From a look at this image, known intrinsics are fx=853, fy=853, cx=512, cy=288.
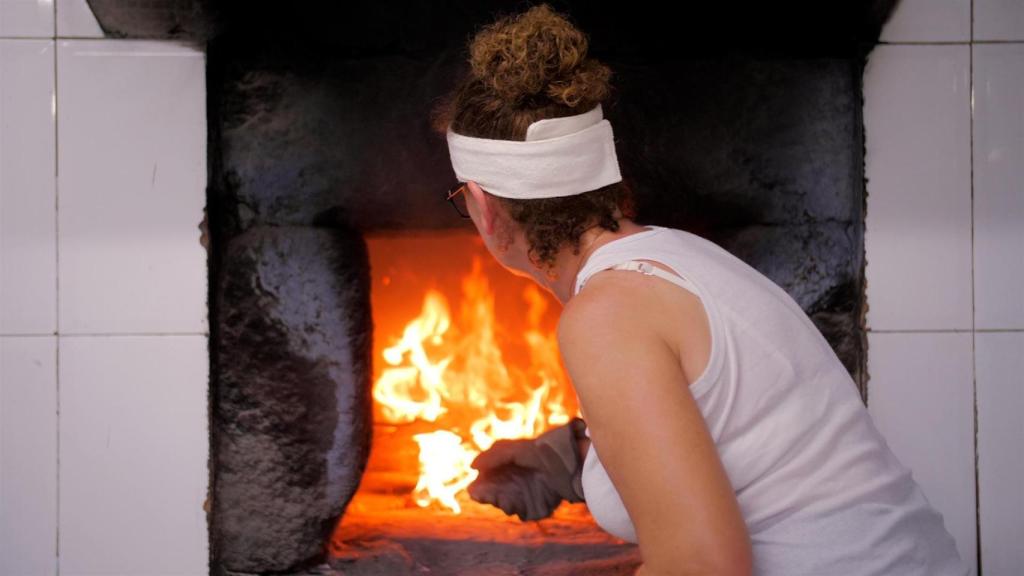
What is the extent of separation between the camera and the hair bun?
1.07 metres

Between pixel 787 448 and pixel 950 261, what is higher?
pixel 950 261

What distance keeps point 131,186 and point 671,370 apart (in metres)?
1.48

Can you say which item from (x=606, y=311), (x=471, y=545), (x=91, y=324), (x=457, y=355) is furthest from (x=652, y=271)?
(x=457, y=355)

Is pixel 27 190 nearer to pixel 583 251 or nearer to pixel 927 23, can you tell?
pixel 583 251

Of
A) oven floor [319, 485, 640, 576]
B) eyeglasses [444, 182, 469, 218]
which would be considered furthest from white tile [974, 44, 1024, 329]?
eyeglasses [444, 182, 469, 218]

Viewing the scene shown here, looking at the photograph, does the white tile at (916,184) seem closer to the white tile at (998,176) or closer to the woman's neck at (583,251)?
the white tile at (998,176)

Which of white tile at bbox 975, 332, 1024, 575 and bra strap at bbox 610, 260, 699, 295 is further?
white tile at bbox 975, 332, 1024, 575

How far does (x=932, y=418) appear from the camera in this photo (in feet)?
6.32

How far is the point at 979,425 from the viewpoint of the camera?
6.33ft

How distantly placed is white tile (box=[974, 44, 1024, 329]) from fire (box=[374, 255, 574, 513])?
44.5 inches

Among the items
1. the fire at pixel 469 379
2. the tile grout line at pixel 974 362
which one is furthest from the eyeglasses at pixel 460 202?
the tile grout line at pixel 974 362

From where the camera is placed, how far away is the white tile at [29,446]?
1926 millimetres

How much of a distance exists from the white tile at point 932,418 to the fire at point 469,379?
0.88m

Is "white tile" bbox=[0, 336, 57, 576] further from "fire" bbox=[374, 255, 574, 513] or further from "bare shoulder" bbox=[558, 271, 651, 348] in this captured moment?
"bare shoulder" bbox=[558, 271, 651, 348]
